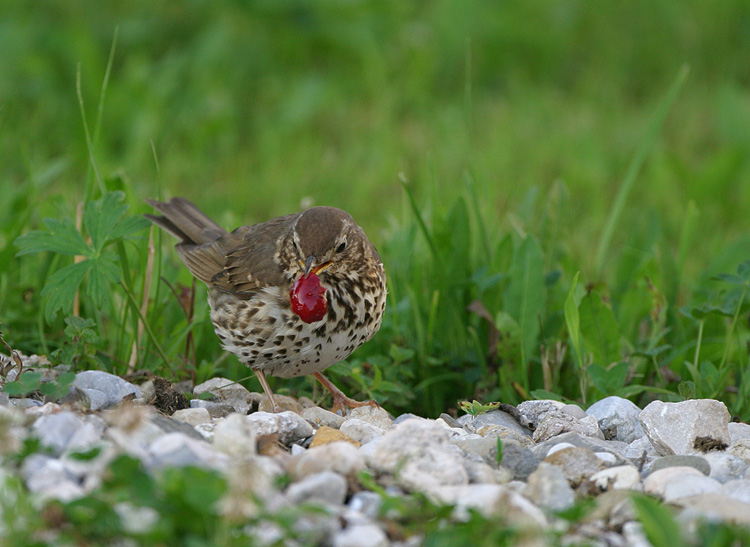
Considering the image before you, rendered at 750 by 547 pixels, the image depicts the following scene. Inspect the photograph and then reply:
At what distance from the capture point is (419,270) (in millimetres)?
4961

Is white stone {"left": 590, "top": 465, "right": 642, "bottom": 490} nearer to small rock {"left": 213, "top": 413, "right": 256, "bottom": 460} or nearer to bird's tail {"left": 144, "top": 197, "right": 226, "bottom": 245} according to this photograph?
small rock {"left": 213, "top": 413, "right": 256, "bottom": 460}

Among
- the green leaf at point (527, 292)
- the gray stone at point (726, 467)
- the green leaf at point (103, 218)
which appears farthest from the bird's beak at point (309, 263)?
the gray stone at point (726, 467)

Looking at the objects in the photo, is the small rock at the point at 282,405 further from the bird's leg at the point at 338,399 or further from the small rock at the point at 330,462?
the small rock at the point at 330,462

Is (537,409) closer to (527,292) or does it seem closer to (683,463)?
(683,463)

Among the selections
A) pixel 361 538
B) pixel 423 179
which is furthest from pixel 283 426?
pixel 423 179

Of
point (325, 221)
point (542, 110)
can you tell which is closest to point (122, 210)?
point (325, 221)

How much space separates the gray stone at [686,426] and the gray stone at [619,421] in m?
0.25

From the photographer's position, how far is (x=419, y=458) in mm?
2705

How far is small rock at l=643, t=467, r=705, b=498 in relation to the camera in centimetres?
278

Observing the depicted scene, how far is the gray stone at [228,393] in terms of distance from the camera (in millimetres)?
3916

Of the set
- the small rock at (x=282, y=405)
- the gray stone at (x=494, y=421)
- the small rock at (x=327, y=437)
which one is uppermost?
the small rock at (x=327, y=437)

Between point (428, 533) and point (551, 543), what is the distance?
0.93ft

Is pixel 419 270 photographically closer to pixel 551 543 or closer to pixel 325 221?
pixel 325 221

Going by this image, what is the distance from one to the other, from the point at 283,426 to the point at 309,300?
31.0 inches
